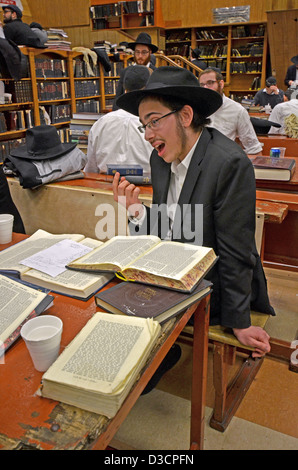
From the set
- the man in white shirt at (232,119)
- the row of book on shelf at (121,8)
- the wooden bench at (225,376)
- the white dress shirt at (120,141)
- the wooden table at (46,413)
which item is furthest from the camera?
the row of book on shelf at (121,8)

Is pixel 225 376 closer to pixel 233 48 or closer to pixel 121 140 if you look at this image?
pixel 121 140

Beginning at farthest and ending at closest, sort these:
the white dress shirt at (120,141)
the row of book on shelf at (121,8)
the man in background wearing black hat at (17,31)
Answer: the row of book on shelf at (121,8)
the man in background wearing black hat at (17,31)
the white dress shirt at (120,141)

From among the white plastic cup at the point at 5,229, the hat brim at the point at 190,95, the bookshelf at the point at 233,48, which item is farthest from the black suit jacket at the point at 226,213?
the bookshelf at the point at 233,48

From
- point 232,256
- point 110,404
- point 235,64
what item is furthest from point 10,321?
point 235,64

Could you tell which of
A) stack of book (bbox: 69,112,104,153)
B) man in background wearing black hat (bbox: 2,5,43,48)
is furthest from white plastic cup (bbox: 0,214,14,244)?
man in background wearing black hat (bbox: 2,5,43,48)

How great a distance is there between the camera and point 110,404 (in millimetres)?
702

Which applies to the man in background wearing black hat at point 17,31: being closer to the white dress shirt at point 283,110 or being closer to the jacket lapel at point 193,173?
the white dress shirt at point 283,110

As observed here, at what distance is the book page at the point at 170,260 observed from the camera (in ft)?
3.51

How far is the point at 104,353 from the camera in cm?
81

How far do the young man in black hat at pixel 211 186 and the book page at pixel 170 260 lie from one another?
223 millimetres

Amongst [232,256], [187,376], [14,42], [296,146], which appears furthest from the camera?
[14,42]

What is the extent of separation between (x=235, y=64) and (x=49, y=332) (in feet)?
32.5

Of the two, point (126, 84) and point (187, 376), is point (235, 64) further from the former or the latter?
point (187, 376)

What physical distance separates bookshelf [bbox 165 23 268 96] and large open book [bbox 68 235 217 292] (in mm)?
9196
